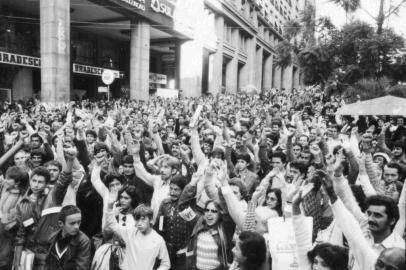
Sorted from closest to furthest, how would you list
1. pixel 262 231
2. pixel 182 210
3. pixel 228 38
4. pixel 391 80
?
pixel 262 231 < pixel 182 210 < pixel 391 80 < pixel 228 38

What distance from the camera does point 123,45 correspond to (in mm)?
33688

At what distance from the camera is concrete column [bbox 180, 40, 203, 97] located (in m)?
32.0

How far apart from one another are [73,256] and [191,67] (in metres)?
29.5

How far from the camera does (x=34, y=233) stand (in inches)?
148

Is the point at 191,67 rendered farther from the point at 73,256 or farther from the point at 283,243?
the point at 283,243

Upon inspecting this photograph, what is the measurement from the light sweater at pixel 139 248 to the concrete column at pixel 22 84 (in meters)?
21.3

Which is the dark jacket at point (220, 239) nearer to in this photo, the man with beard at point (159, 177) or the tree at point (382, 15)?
the man with beard at point (159, 177)

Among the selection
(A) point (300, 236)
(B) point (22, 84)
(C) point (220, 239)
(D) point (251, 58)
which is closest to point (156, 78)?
(B) point (22, 84)

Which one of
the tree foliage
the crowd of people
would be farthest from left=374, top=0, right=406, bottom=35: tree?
the crowd of people

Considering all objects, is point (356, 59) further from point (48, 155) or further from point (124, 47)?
point (124, 47)

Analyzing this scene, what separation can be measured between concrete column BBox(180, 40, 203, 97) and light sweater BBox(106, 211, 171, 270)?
Result: 28.6 meters

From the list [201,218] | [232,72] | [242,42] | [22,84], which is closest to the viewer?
Answer: [201,218]

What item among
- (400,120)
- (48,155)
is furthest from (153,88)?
(48,155)

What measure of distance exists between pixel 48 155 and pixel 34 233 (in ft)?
7.09
